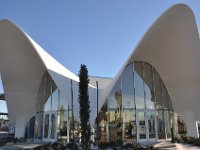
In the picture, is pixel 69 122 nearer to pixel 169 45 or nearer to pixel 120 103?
pixel 120 103

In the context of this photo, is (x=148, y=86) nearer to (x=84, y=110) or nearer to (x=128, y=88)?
(x=128, y=88)

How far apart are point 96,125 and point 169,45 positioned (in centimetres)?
768

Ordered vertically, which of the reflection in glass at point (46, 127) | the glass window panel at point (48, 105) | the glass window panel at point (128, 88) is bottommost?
the reflection in glass at point (46, 127)

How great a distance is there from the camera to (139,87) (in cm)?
1791

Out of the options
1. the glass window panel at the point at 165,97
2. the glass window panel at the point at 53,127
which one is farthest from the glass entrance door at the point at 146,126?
the glass window panel at the point at 53,127

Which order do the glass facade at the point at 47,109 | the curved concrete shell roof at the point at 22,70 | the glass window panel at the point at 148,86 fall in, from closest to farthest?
the curved concrete shell roof at the point at 22,70, the glass window panel at the point at 148,86, the glass facade at the point at 47,109

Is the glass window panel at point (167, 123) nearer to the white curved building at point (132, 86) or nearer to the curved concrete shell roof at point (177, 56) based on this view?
the white curved building at point (132, 86)

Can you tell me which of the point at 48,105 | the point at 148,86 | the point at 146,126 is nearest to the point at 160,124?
the point at 146,126

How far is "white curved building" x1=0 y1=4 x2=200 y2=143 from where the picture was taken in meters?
16.3

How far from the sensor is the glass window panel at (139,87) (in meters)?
17.5

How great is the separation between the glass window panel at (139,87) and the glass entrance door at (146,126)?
58cm

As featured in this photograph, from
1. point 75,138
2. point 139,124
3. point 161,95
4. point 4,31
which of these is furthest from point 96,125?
point 4,31

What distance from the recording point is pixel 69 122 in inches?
690

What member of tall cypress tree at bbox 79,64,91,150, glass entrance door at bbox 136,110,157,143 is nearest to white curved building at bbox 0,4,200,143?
glass entrance door at bbox 136,110,157,143
